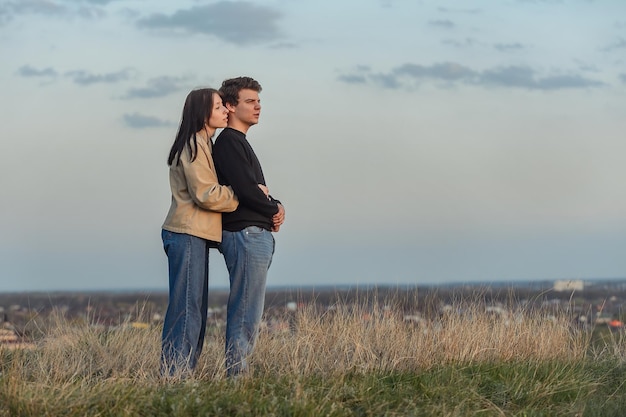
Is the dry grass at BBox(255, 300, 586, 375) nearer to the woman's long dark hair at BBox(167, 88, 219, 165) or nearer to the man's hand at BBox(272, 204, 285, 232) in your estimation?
the man's hand at BBox(272, 204, 285, 232)

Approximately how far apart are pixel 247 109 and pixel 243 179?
1.93 feet

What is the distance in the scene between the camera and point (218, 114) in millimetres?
6984

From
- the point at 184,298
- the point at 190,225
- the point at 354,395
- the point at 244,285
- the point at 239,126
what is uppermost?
the point at 239,126

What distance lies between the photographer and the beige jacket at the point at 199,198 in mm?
6736

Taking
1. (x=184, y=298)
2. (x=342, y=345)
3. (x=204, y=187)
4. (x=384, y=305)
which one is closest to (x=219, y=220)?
(x=204, y=187)

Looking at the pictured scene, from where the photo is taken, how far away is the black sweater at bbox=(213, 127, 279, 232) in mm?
6766

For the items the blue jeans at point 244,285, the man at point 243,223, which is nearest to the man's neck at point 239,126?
the man at point 243,223

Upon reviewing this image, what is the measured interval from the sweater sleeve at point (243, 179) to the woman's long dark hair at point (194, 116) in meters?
0.26

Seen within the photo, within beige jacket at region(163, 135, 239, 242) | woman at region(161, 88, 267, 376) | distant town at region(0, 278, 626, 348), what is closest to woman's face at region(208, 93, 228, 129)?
Answer: woman at region(161, 88, 267, 376)

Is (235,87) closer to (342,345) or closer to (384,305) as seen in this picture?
(342,345)

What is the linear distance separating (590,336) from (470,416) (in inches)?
147

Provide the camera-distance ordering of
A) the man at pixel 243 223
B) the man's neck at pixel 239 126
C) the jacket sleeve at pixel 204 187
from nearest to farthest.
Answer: the jacket sleeve at pixel 204 187, the man at pixel 243 223, the man's neck at pixel 239 126

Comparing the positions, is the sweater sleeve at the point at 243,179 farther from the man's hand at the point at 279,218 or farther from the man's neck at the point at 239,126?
the man's neck at the point at 239,126

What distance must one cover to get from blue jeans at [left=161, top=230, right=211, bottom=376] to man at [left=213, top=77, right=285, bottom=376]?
0.22 metres
